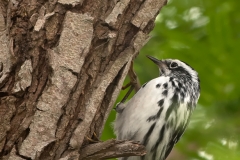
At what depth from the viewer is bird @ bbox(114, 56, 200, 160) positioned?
4.63m

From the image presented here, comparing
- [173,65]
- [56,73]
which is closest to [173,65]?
[173,65]

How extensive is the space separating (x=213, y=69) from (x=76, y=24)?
1.72 metres

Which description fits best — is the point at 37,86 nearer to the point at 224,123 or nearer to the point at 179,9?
the point at 224,123

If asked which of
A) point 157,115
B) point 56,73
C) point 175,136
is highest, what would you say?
point 56,73

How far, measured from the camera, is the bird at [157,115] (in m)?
4.63

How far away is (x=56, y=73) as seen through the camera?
2.97 m

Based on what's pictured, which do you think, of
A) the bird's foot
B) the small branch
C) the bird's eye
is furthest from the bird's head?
the small branch

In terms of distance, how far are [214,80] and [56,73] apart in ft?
6.03

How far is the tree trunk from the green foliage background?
3.73 ft

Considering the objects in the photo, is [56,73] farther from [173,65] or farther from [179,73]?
[179,73]

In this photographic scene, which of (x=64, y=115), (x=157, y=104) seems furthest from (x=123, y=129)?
(x=64, y=115)

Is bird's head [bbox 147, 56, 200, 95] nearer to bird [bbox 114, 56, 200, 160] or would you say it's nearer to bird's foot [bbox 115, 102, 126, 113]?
bird [bbox 114, 56, 200, 160]

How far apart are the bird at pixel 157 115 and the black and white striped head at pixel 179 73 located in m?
0.04

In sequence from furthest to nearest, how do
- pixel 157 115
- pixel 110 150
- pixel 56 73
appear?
pixel 157 115
pixel 110 150
pixel 56 73
